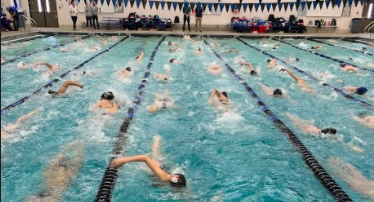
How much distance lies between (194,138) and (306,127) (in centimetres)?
164

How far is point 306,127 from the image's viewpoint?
14.3 ft

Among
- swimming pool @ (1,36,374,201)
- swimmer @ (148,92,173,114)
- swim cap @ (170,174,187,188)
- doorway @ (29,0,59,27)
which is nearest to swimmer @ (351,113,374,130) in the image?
swimming pool @ (1,36,374,201)

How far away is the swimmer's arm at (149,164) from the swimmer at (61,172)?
44 centimetres

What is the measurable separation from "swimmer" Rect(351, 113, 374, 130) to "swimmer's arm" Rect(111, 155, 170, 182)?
333 cm

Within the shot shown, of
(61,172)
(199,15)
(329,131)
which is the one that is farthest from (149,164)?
(199,15)

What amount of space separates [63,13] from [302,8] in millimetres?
13008

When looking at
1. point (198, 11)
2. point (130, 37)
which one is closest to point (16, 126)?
point (130, 37)

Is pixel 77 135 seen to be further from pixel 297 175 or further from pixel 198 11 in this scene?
pixel 198 11

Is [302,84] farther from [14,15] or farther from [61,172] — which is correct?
[14,15]

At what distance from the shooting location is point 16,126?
360 cm

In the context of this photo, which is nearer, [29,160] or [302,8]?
[29,160]

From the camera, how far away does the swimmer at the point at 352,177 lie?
9.71 feet

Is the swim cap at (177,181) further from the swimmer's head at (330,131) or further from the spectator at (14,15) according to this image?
the spectator at (14,15)

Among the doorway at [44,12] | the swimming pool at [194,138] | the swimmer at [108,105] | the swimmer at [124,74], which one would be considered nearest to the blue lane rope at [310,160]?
the swimming pool at [194,138]
